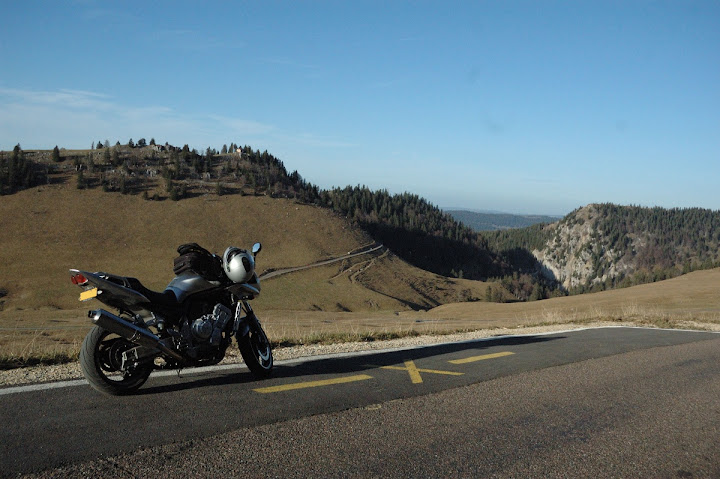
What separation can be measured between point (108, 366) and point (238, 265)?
5.68 feet

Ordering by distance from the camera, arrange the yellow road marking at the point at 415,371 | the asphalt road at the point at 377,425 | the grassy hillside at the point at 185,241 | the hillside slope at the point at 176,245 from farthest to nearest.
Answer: the hillside slope at the point at 176,245 → the grassy hillside at the point at 185,241 → the yellow road marking at the point at 415,371 → the asphalt road at the point at 377,425

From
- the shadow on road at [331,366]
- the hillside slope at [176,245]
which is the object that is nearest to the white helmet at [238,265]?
the shadow on road at [331,366]

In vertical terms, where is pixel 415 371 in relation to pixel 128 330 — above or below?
below

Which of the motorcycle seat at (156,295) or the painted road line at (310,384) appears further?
the painted road line at (310,384)

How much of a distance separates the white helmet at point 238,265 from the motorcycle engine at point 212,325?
14.8 inches

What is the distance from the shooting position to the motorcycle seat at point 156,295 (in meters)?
5.73

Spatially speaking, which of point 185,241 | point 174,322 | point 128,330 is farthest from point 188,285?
point 185,241

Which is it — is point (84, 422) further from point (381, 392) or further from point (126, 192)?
point (126, 192)

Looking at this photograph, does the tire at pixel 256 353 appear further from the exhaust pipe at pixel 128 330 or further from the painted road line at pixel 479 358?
the painted road line at pixel 479 358

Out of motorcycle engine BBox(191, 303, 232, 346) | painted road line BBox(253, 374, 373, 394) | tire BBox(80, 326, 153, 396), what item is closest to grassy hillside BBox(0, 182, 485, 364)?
painted road line BBox(253, 374, 373, 394)

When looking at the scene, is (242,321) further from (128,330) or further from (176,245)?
(176,245)

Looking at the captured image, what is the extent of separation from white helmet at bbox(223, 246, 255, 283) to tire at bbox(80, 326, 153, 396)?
135 centimetres

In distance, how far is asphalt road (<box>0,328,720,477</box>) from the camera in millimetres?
4059

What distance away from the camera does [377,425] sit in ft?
16.5
